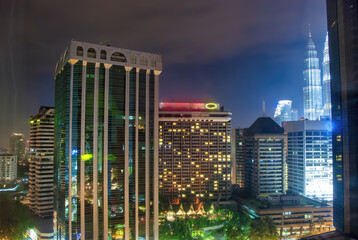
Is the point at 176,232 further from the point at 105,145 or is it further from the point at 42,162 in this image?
the point at 42,162

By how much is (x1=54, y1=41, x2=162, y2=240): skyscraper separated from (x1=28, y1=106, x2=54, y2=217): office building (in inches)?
312

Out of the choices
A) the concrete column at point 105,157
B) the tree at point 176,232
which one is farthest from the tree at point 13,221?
the tree at point 176,232

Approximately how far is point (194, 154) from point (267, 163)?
12.0m

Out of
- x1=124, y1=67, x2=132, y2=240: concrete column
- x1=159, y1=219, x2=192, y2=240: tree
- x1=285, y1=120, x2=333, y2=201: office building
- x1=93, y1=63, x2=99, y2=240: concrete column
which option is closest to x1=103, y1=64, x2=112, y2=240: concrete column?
x1=93, y1=63, x2=99, y2=240: concrete column

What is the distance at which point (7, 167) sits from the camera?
47.8m

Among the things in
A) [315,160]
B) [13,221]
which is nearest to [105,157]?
[13,221]

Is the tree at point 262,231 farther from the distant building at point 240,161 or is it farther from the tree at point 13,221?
the distant building at point 240,161

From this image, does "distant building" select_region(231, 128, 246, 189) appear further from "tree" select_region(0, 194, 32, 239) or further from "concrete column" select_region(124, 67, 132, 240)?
"tree" select_region(0, 194, 32, 239)

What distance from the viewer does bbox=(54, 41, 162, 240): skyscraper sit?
66.1 ft

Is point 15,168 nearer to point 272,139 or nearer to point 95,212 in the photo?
A: point 95,212

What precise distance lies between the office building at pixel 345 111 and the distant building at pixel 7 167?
2053 inches

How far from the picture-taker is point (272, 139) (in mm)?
44250

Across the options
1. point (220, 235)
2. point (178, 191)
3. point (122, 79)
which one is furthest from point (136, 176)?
point (178, 191)

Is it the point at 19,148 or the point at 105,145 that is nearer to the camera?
the point at 105,145
